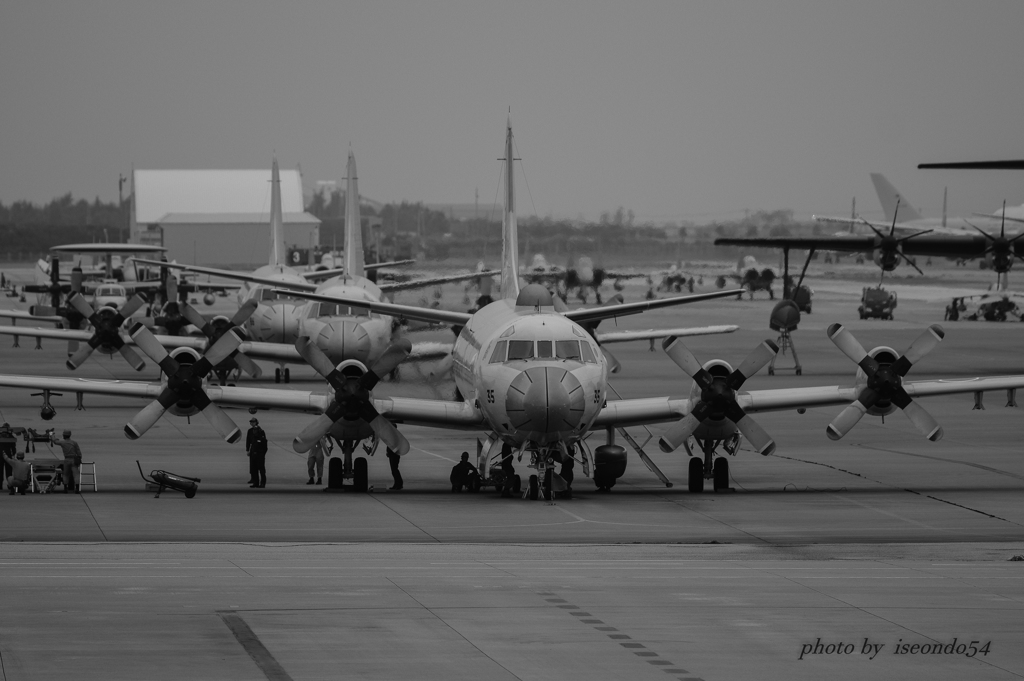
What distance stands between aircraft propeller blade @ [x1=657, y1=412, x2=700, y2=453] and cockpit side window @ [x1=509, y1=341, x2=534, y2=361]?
10.2 ft

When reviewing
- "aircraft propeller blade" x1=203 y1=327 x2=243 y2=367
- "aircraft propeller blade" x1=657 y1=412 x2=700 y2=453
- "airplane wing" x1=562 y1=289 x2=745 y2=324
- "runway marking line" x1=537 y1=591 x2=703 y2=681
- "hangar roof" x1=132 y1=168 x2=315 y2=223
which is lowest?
"runway marking line" x1=537 y1=591 x2=703 y2=681

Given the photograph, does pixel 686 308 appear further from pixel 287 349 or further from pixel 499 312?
pixel 499 312

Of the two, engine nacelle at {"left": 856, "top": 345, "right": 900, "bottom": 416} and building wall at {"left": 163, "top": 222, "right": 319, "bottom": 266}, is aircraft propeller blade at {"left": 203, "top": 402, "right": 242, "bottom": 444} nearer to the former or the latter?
engine nacelle at {"left": 856, "top": 345, "right": 900, "bottom": 416}

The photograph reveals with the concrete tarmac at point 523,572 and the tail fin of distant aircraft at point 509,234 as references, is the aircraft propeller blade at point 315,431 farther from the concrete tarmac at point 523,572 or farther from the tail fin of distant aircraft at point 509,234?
the tail fin of distant aircraft at point 509,234

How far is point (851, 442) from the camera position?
1406 inches

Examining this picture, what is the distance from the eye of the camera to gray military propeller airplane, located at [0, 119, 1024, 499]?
2611 cm

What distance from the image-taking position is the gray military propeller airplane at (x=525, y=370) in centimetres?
2611

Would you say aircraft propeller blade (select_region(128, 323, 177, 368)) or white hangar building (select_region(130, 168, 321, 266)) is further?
white hangar building (select_region(130, 168, 321, 266))

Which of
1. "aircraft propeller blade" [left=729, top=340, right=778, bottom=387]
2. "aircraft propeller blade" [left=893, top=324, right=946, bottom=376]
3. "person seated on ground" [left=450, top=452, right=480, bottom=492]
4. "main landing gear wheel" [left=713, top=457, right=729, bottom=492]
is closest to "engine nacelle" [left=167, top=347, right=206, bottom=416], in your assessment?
"person seated on ground" [left=450, top=452, right=480, bottom=492]

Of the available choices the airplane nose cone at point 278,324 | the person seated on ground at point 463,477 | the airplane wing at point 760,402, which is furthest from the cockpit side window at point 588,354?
the airplane nose cone at point 278,324

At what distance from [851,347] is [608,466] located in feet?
18.3

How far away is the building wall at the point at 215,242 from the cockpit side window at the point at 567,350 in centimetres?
12050

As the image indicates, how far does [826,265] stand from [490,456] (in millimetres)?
115084

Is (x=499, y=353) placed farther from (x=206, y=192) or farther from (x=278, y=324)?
(x=206, y=192)
